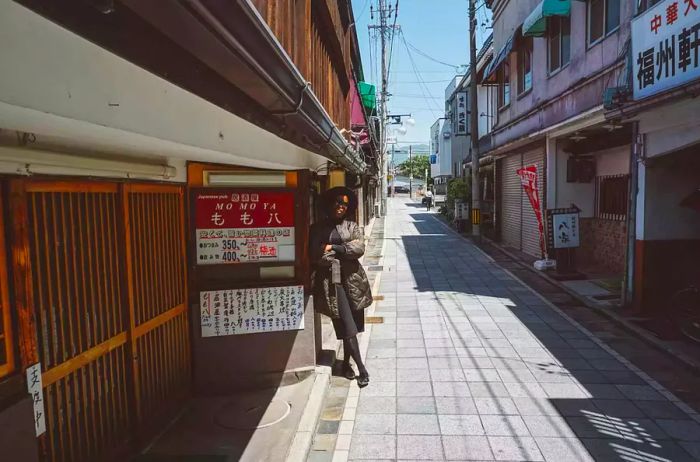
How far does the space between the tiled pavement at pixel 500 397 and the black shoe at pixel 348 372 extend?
0.70 feet

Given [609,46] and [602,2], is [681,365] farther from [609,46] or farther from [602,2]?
[602,2]

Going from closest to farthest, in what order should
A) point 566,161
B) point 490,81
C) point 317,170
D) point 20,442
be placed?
point 20,442 → point 317,170 → point 566,161 → point 490,81

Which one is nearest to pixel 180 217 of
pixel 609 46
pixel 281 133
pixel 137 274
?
pixel 137 274

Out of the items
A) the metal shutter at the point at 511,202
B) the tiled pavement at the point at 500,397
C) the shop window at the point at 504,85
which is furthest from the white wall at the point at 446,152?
the tiled pavement at the point at 500,397

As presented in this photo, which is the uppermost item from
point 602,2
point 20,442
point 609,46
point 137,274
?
point 602,2

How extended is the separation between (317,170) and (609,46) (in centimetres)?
815

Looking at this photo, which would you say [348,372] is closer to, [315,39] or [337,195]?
[337,195]

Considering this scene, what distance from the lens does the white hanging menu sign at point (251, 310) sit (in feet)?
20.0

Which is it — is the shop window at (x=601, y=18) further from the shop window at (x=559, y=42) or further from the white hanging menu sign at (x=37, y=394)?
the white hanging menu sign at (x=37, y=394)

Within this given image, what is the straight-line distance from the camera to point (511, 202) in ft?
68.9

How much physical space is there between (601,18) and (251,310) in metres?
11.9

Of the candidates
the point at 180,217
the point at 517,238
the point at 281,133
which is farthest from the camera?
the point at 517,238

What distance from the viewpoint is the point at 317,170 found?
9.02 meters

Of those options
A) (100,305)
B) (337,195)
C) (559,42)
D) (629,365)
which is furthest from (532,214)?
(100,305)
